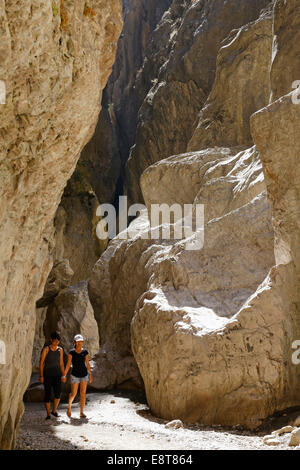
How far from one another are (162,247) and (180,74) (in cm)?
1890

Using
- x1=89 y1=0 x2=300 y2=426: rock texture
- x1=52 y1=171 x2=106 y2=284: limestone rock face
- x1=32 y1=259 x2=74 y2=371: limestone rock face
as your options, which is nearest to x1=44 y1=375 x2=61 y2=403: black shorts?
x1=89 y1=0 x2=300 y2=426: rock texture

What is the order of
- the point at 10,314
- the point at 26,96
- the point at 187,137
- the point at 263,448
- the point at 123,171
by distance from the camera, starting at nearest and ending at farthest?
the point at 26,96
the point at 10,314
the point at 263,448
the point at 187,137
the point at 123,171

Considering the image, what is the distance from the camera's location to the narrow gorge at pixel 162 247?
480cm

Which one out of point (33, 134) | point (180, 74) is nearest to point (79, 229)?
point (180, 74)

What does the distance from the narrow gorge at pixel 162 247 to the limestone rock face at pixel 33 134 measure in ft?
0.06

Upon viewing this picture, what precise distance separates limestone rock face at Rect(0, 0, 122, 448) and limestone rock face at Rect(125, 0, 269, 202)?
20.6 metres

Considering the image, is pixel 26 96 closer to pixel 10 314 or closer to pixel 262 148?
pixel 10 314

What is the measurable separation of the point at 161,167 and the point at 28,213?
10623 millimetres

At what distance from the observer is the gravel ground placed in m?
5.48

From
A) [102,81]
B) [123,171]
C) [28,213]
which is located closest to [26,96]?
[28,213]

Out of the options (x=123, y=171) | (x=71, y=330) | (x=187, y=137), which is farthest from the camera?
(x=123, y=171)

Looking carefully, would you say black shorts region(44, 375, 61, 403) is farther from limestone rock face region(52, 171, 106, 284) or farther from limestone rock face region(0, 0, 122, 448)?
limestone rock face region(52, 171, 106, 284)

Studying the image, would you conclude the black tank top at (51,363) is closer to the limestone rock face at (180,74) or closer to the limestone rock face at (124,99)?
the limestone rock face at (180,74)

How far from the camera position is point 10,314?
16.5 feet
